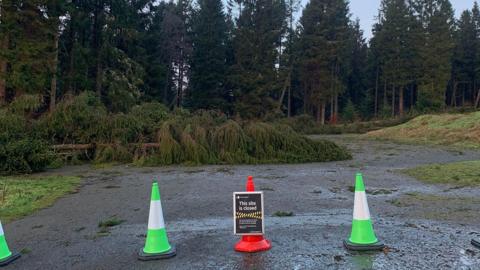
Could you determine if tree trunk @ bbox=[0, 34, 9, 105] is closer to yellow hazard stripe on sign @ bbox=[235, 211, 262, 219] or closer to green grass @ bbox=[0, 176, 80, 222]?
green grass @ bbox=[0, 176, 80, 222]

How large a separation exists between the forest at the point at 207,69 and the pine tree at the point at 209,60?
14 centimetres

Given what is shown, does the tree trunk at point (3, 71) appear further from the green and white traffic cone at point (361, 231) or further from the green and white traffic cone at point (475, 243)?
the green and white traffic cone at point (475, 243)

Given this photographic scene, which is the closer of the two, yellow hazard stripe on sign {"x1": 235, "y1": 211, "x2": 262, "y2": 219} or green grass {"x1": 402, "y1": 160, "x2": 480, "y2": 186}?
yellow hazard stripe on sign {"x1": 235, "y1": 211, "x2": 262, "y2": 219}

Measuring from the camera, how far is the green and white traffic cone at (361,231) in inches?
162

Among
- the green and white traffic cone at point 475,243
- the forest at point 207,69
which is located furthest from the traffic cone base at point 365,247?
the forest at point 207,69

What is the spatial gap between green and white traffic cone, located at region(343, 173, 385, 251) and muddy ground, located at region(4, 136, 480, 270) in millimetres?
111

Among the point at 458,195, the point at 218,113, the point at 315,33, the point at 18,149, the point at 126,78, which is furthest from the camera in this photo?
the point at 315,33

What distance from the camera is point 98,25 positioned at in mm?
31656

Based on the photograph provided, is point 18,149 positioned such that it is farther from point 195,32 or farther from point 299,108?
point 299,108

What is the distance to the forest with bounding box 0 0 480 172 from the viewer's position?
13.7 m

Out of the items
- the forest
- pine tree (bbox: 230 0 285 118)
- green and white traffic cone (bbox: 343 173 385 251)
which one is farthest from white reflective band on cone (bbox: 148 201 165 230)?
pine tree (bbox: 230 0 285 118)

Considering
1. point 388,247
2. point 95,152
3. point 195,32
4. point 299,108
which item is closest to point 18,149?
point 95,152

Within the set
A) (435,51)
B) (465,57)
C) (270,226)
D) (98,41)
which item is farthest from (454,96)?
(270,226)

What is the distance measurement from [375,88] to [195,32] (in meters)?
28.6
